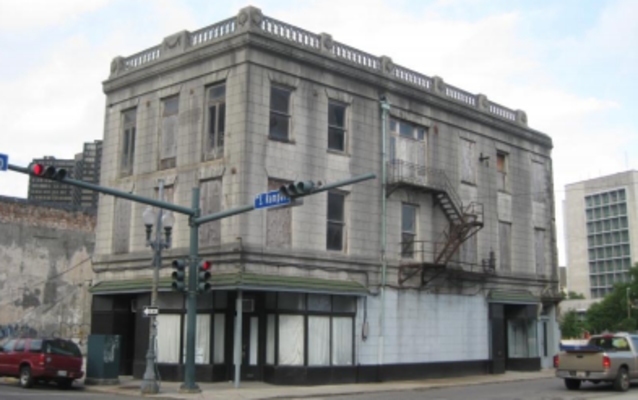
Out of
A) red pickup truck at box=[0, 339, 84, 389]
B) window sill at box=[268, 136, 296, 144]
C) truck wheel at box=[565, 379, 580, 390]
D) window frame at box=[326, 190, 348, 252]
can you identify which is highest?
window sill at box=[268, 136, 296, 144]

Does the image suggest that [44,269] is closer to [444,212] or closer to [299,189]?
[444,212]

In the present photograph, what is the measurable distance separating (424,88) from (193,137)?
10964 mm

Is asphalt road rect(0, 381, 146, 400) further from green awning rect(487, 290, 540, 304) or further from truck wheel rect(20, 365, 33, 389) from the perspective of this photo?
green awning rect(487, 290, 540, 304)

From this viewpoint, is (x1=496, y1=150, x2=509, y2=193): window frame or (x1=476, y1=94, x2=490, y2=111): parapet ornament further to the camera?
(x1=496, y1=150, x2=509, y2=193): window frame

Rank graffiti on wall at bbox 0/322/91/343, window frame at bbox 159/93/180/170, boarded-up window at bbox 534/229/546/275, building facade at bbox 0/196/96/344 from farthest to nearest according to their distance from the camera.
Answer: building facade at bbox 0/196/96/344, graffiti on wall at bbox 0/322/91/343, boarded-up window at bbox 534/229/546/275, window frame at bbox 159/93/180/170

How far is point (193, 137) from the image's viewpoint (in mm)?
28984

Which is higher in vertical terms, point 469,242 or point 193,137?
point 193,137

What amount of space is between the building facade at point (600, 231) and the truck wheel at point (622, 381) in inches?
4852

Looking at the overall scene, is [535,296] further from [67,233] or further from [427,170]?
[67,233]

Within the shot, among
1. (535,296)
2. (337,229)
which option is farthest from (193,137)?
(535,296)

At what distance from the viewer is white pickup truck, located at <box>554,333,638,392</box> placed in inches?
968

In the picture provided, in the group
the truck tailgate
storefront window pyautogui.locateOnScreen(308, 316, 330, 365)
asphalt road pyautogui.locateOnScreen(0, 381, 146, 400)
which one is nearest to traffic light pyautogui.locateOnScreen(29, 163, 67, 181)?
asphalt road pyautogui.locateOnScreen(0, 381, 146, 400)

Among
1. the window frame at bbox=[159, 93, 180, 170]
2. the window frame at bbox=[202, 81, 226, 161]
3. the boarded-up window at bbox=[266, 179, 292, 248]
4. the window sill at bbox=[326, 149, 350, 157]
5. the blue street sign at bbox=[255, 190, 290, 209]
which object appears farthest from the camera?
the window frame at bbox=[159, 93, 180, 170]

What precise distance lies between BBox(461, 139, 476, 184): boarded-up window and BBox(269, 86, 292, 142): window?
10.6 metres
